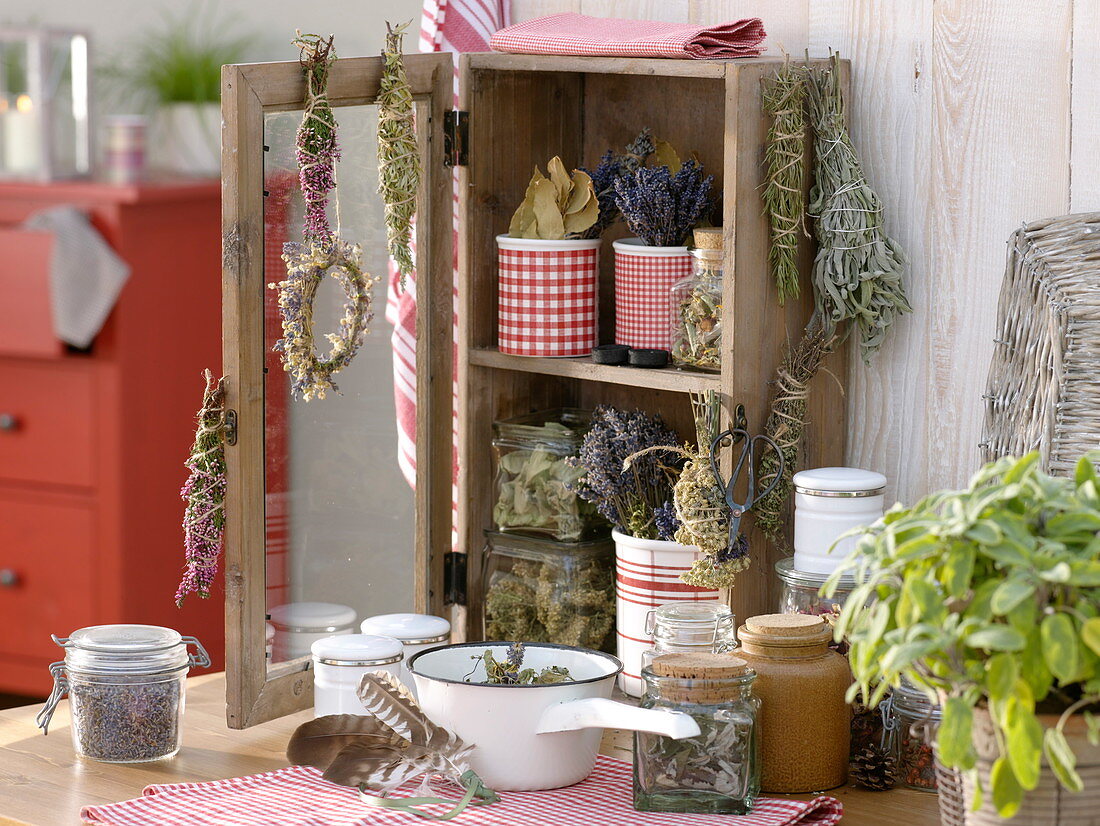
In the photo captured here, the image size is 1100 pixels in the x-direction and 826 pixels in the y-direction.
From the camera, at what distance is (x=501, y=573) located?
175 cm

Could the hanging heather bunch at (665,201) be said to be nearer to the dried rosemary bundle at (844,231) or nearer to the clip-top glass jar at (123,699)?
the dried rosemary bundle at (844,231)

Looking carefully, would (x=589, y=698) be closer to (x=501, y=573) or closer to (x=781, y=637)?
(x=781, y=637)

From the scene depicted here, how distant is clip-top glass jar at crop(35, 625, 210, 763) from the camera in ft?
4.70

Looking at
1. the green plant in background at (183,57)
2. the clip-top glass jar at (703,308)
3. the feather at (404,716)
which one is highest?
the green plant in background at (183,57)

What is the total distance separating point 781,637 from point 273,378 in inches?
21.3

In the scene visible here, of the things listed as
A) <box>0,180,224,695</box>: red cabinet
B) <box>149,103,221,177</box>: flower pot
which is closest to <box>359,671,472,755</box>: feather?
<box>0,180,224,695</box>: red cabinet

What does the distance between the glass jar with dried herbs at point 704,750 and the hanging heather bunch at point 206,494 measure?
0.45 metres

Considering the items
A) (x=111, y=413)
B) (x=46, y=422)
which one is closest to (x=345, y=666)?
(x=111, y=413)

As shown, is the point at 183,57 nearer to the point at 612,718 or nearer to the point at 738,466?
the point at 738,466

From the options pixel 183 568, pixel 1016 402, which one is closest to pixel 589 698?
pixel 1016 402

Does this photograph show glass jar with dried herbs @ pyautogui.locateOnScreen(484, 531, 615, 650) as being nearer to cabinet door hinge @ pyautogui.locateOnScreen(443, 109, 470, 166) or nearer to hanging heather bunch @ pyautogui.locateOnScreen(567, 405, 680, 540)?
hanging heather bunch @ pyautogui.locateOnScreen(567, 405, 680, 540)

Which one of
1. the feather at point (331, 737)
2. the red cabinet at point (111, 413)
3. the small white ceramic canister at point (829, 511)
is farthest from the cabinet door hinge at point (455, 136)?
the red cabinet at point (111, 413)

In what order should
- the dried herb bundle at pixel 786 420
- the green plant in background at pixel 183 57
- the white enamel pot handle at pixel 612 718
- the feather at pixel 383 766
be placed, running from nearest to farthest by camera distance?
the white enamel pot handle at pixel 612 718 < the feather at pixel 383 766 < the dried herb bundle at pixel 786 420 < the green plant in background at pixel 183 57

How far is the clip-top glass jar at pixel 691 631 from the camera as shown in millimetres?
1410
